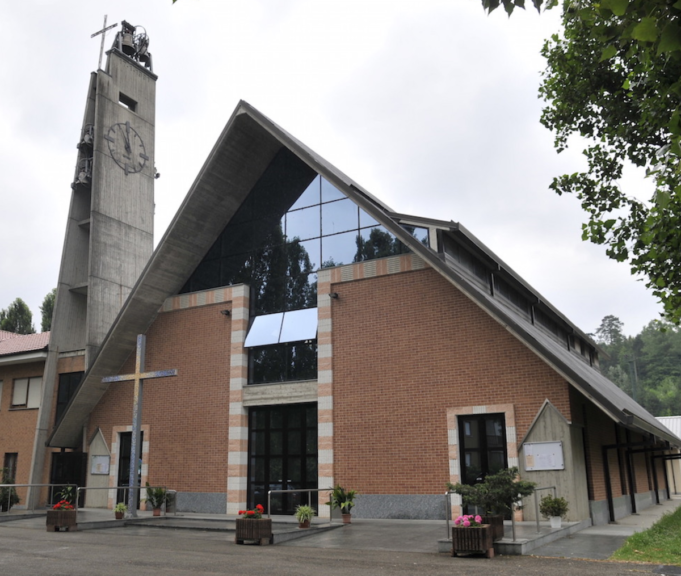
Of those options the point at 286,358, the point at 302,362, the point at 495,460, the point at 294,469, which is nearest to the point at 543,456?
the point at 495,460

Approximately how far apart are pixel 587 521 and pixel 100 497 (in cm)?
1545

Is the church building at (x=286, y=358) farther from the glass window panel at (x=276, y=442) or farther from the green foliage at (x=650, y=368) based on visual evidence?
the green foliage at (x=650, y=368)

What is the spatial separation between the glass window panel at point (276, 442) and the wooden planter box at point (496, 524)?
8.65 meters

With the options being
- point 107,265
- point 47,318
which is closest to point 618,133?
point 107,265

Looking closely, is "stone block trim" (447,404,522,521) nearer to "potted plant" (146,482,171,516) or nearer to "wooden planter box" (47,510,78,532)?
"potted plant" (146,482,171,516)

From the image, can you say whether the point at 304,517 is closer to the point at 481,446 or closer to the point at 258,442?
the point at 481,446

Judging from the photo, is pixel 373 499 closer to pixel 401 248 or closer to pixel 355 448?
pixel 355 448

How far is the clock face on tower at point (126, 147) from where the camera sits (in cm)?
2502

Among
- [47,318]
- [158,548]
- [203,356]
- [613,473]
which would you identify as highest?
[47,318]

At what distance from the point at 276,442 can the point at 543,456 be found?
26.2ft

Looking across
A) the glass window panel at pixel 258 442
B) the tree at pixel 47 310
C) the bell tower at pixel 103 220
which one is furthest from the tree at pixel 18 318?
the glass window panel at pixel 258 442

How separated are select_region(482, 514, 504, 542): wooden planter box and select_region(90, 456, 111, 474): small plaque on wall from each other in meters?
14.3

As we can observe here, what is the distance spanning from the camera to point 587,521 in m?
14.9

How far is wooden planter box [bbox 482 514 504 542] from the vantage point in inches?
458
